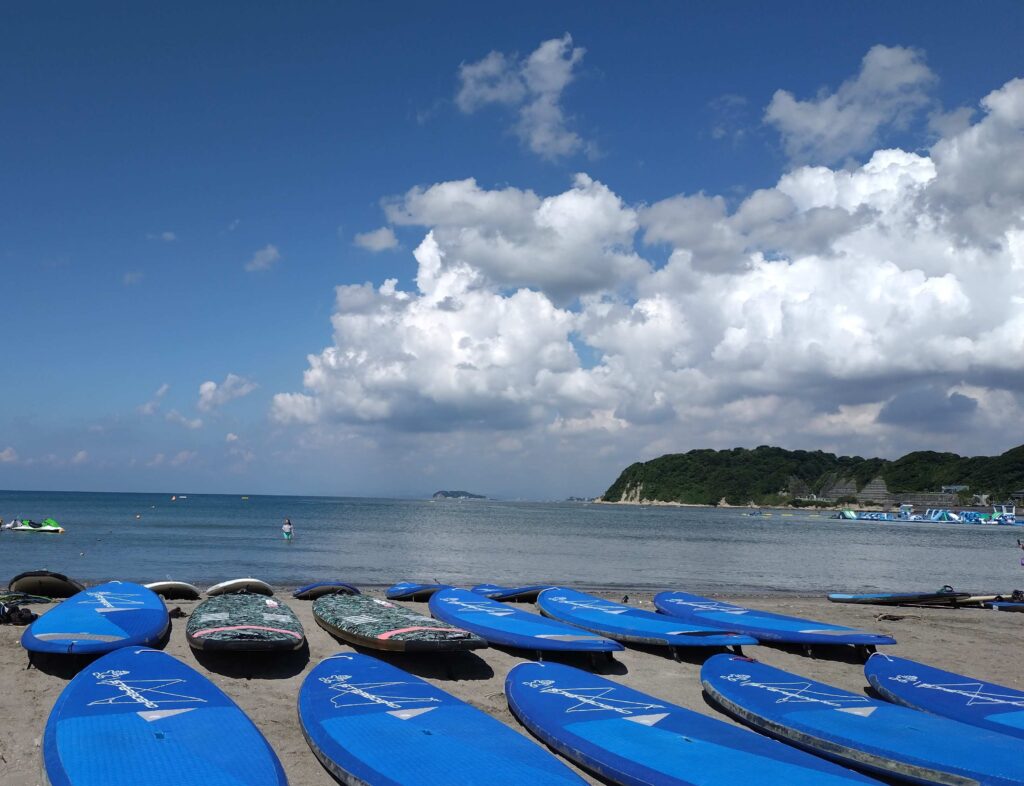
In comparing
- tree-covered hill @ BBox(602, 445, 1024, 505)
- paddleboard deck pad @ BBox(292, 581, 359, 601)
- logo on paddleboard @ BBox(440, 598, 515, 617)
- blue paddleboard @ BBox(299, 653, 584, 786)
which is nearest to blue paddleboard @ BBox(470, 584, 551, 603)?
logo on paddleboard @ BBox(440, 598, 515, 617)

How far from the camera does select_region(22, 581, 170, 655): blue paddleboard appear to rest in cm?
871

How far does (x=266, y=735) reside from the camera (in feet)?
22.2

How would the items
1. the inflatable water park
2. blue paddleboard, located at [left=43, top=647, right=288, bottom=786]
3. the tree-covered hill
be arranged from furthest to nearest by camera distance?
the tree-covered hill → the inflatable water park → blue paddleboard, located at [left=43, top=647, right=288, bottom=786]

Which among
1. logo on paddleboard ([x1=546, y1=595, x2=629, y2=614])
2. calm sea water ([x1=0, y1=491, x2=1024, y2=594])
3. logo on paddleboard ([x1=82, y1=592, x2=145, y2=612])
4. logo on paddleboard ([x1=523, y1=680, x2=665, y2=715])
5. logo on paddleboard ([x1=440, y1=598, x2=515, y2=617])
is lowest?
calm sea water ([x1=0, y1=491, x2=1024, y2=594])

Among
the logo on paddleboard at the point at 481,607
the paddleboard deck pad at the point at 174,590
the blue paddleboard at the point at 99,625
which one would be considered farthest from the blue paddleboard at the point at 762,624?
the paddleboard deck pad at the point at 174,590

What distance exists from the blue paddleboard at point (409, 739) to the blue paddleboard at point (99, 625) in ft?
10.6

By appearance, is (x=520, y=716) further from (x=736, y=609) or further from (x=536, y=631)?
(x=736, y=609)

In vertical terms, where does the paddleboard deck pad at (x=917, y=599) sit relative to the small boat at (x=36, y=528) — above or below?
above

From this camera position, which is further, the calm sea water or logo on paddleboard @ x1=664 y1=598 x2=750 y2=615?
the calm sea water

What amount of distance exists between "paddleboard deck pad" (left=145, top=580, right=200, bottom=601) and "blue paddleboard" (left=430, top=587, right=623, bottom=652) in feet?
18.6

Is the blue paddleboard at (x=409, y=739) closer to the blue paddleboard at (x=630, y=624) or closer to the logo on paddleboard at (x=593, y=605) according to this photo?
the blue paddleboard at (x=630, y=624)

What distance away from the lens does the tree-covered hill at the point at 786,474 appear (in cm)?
12581

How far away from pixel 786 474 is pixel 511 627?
160 m

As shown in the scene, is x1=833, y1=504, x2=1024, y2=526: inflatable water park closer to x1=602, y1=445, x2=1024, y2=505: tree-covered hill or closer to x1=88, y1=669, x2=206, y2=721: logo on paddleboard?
x1=602, y1=445, x2=1024, y2=505: tree-covered hill
